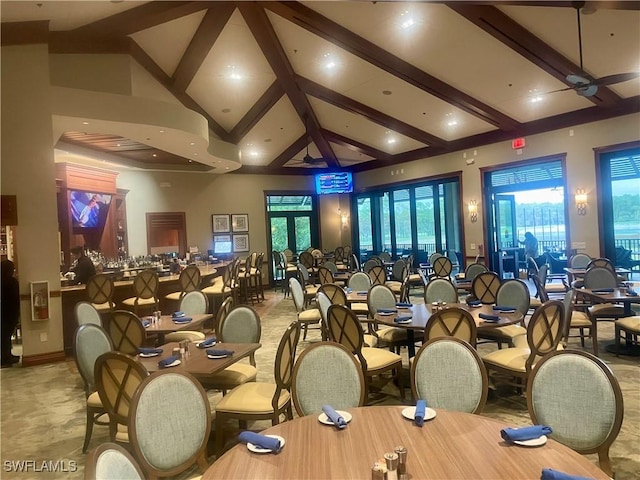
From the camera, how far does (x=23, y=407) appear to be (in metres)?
4.39

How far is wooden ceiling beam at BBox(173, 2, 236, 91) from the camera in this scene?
6.51 meters

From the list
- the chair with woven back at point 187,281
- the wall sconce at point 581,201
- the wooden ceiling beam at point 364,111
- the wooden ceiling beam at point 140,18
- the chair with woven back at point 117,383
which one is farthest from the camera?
the wooden ceiling beam at point 364,111

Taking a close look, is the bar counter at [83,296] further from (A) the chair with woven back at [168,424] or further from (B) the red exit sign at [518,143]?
(B) the red exit sign at [518,143]

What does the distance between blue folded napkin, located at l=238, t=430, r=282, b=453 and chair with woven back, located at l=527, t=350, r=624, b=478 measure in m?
1.35

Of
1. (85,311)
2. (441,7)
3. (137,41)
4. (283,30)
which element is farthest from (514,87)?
(85,311)

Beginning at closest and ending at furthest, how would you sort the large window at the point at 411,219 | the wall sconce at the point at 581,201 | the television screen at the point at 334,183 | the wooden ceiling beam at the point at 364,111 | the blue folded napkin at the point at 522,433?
the blue folded napkin at the point at 522,433
the wall sconce at the point at 581,201
the wooden ceiling beam at the point at 364,111
the large window at the point at 411,219
the television screen at the point at 334,183

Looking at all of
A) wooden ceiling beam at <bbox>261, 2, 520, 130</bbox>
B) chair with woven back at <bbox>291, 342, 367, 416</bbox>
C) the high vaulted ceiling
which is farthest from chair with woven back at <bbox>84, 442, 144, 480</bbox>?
wooden ceiling beam at <bbox>261, 2, 520, 130</bbox>

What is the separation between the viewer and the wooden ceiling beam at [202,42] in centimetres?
651

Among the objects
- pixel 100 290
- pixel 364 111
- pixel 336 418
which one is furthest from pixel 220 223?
pixel 336 418

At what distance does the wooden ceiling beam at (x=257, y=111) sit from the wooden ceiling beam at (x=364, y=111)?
56 cm

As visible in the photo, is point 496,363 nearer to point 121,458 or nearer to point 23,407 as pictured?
point 121,458

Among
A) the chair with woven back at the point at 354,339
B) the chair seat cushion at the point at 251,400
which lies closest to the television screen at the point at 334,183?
the chair with woven back at the point at 354,339

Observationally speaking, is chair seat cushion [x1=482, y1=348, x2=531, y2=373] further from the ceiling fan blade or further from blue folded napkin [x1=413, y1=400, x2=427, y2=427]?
the ceiling fan blade

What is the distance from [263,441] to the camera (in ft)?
5.90
